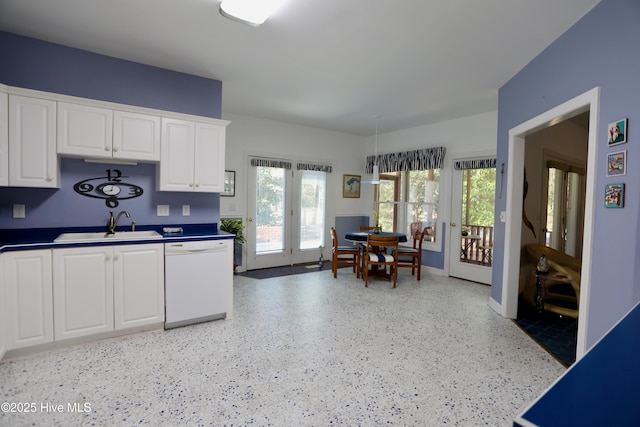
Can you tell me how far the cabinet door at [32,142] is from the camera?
254cm

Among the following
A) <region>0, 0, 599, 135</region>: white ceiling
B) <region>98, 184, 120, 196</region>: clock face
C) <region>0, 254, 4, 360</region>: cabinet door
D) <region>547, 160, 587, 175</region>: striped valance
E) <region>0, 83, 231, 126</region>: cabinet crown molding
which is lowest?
<region>0, 254, 4, 360</region>: cabinet door

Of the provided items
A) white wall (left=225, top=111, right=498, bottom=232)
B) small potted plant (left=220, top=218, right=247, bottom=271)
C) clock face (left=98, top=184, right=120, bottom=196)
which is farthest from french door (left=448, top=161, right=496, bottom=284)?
clock face (left=98, top=184, right=120, bottom=196)

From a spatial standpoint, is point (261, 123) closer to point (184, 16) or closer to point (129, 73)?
Result: point (129, 73)

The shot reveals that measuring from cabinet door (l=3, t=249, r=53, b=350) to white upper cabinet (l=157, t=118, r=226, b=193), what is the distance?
45.0 inches

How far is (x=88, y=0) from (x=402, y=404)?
3.46 meters

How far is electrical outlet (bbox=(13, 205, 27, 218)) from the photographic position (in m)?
2.78

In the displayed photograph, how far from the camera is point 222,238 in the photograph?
3.21 meters

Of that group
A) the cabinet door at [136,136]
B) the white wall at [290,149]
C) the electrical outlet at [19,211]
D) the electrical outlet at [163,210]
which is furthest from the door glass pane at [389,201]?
the electrical outlet at [19,211]

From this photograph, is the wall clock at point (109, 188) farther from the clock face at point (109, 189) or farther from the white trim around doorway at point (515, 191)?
the white trim around doorway at point (515, 191)

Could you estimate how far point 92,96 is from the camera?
9.86 ft

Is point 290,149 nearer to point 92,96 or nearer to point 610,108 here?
point 92,96

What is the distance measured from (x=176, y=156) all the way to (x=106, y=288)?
1365 millimetres

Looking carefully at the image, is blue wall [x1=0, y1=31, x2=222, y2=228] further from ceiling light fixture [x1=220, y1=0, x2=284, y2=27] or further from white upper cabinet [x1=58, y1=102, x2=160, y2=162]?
ceiling light fixture [x1=220, y1=0, x2=284, y2=27]

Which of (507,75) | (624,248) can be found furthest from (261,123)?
(624,248)
